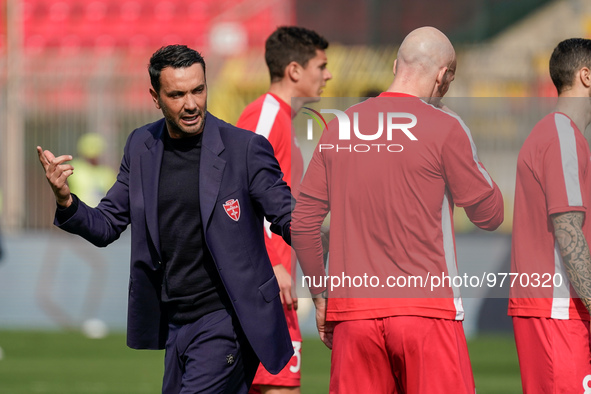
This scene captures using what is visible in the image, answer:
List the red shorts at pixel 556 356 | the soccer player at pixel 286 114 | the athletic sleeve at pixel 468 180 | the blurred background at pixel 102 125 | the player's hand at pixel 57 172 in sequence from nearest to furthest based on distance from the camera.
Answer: the athletic sleeve at pixel 468 180
the player's hand at pixel 57 172
the red shorts at pixel 556 356
the soccer player at pixel 286 114
the blurred background at pixel 102 125

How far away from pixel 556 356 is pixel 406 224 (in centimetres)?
99

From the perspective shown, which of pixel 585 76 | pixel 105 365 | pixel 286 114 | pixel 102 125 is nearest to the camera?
pixel 585 76

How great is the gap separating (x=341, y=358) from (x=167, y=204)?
3.26 ft

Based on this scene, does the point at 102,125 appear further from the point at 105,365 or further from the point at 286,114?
the point at 286,114

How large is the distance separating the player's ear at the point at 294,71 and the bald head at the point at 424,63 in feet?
5.82

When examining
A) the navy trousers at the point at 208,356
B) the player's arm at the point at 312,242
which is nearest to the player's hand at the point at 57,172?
the navy trousers at the point at 208,356

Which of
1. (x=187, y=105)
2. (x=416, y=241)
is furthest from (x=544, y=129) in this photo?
(x=187, y=105)

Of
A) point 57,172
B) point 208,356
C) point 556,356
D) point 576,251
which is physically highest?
point 57,172

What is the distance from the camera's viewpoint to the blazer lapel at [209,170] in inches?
162

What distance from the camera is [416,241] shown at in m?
3.81

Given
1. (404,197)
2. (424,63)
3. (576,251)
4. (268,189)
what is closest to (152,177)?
(268,189)

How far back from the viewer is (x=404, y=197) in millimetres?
3791

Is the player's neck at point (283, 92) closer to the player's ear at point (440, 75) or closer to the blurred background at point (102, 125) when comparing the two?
the player's ear at point (440, 75)

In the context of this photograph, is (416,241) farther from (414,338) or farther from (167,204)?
(167,204)
